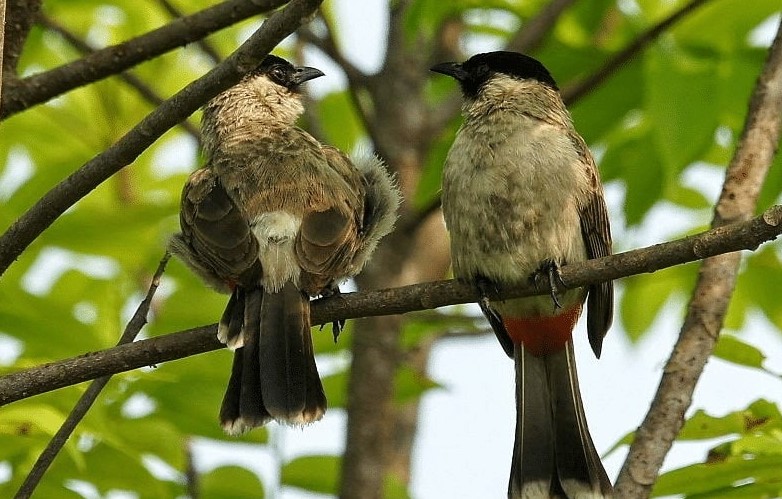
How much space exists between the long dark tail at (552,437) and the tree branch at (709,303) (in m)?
0.74

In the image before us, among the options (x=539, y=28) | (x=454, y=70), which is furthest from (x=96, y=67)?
(x=539, y=28)

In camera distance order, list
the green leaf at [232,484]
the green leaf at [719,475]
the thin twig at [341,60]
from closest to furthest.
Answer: the green leaf at [719,475], the green leaf at [232,484], the thin twig at [341,60]

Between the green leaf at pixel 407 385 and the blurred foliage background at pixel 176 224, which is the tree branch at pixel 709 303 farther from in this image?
the green leaf at pixel 407 385

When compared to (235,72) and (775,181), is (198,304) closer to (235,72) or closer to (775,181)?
(235,72)

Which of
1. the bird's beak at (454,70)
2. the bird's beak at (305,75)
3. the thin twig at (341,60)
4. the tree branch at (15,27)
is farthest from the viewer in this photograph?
the thin twig at (341,60)

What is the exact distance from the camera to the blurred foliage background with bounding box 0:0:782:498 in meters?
3.33

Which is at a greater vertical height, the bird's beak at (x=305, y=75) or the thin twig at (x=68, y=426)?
the bird's beak at (x=305, y=75)

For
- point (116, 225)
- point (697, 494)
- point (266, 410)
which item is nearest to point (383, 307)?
point (266, 410)

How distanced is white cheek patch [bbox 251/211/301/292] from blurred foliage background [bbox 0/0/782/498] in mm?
450

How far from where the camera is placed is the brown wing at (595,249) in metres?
4.13

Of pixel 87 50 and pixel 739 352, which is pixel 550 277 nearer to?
pixel 739 352

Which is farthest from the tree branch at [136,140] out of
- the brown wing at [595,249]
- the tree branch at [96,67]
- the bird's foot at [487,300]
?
the brown wing at [595,249]

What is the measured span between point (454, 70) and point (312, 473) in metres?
1.66

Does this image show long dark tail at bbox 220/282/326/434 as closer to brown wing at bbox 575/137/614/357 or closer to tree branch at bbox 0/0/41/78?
tree branch at bbox 0/0/41/78
